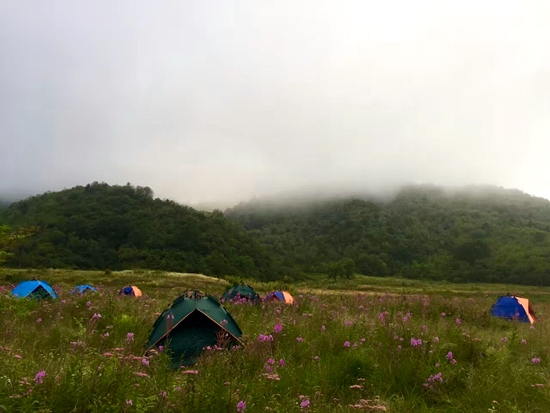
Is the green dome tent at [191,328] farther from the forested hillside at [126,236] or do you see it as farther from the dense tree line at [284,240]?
the forested hillside at [126,236]

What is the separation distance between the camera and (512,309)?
15828 millimetres

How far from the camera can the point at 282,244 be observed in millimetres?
147500

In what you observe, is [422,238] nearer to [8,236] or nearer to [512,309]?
[512,309]

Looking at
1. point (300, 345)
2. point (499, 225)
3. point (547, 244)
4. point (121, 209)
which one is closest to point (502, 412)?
point (300, 345)

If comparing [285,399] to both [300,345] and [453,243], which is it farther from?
[453,243]

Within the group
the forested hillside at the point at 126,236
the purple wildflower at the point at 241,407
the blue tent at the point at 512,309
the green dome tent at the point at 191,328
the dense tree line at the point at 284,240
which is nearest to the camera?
the purple wildflower at the point at 241,407

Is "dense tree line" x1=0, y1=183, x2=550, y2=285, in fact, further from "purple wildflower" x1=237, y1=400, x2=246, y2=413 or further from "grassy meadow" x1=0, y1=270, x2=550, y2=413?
"purple wildflower" x1=237, y1=400, x2=246, y2=413

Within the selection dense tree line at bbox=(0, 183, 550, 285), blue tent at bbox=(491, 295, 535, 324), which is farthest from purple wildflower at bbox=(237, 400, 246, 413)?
dense tree line at bbox=(0, 183, 550, 285)

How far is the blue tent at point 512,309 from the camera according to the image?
49.7 ft

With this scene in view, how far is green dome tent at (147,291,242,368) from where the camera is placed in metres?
6.69

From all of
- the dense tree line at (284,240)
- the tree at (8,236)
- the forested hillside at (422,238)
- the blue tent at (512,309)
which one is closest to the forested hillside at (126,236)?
the dense tree line at (284,240)

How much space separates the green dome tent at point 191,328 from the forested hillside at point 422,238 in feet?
294

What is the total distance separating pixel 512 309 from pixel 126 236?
9202cm

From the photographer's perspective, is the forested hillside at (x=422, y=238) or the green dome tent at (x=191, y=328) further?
the forested hillside at (x=422, y=238)
